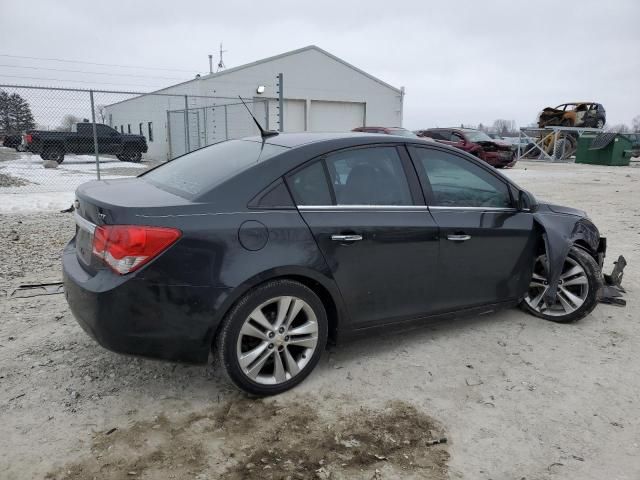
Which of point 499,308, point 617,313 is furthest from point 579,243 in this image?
point 499,308

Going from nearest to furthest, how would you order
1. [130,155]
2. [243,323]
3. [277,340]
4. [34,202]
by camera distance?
[243,323], [277,340], [34,202], [130,155]

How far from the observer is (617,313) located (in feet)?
14.5

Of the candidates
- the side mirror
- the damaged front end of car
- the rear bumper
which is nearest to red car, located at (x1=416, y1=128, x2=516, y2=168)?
the damaged front end of car

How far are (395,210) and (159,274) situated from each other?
1.55m

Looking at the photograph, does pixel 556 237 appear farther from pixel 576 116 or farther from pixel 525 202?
pixel 576 116

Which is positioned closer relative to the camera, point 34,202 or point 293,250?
point 293,250

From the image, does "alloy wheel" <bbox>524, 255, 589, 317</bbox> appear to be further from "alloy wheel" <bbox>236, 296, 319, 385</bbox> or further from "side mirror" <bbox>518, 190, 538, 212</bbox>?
"alloy wheel" <bbox>236, 296, 319, 385</bbox>

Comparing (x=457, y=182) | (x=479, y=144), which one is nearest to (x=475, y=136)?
(x=479, y=144)

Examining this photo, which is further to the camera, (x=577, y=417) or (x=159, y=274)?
(x=577, y=417)

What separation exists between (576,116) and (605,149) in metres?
3.81

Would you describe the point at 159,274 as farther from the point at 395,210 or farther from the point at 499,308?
the point at 499,308

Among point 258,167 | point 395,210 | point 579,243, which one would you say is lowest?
point 579,243

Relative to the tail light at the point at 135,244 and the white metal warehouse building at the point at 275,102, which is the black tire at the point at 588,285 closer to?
the tail light at the point at 135,244

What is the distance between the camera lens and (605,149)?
25.0m
